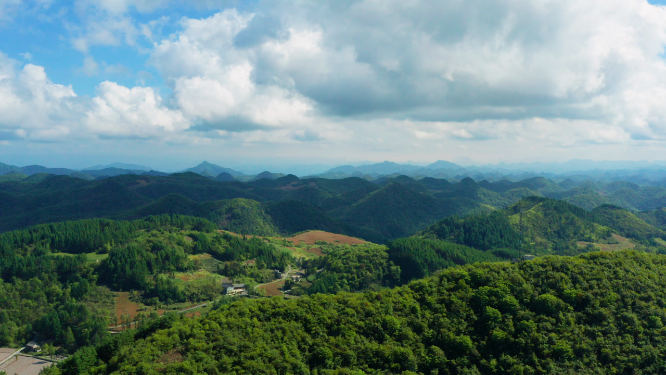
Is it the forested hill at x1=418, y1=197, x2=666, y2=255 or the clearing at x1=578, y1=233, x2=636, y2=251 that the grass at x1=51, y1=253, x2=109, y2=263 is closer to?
the forested hill at x1=418, y1=197, x2=666, y2=255

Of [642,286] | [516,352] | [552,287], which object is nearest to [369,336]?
[516,352]

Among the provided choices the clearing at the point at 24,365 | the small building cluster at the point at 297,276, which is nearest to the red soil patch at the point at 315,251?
the small building cluster at the point at 297,276

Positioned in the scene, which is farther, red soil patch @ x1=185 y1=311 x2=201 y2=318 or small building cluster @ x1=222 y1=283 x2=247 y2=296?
small building cluster @ x1=222 y1=283 x2=247 y2=296

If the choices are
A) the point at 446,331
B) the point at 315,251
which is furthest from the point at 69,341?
the point at 315,251

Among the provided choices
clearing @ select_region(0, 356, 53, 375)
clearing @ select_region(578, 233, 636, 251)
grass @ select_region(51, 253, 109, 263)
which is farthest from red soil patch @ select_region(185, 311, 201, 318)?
clearing @ select_region(578, 233, 636, 251)

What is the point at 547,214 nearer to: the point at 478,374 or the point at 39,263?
the point at 478,374

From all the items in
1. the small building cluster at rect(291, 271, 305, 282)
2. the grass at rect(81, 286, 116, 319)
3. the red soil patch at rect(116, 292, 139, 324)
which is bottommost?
the small building cluster at rect(291, 271, 305, 282)
